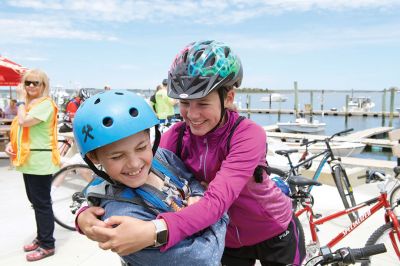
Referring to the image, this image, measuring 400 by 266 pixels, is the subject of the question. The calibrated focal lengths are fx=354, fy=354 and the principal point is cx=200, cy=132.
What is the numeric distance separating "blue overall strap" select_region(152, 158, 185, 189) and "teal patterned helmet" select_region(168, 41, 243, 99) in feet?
1.03

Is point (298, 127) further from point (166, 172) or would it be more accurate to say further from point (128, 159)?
point (128, 159)

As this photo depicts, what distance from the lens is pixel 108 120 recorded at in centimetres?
131

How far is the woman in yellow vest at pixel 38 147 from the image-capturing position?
12.2 feet

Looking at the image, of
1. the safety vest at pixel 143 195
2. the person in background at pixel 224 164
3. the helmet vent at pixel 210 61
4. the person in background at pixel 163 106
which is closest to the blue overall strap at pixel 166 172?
the safety vest at pixel 143 195

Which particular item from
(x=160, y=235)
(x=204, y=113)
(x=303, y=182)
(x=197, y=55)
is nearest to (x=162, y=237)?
(x=160, y=235)

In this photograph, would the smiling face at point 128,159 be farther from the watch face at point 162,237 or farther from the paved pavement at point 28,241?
the paved pavement at point 28,241

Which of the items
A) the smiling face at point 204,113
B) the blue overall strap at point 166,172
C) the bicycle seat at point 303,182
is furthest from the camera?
the bicycle seat at point 303,182

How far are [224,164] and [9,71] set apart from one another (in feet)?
30.5

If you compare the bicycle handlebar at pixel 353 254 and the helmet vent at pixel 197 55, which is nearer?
the bicycle handlebar at pixel 353 254

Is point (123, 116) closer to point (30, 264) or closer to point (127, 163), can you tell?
point (127, 163)

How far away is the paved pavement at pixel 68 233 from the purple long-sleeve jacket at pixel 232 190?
102 inches

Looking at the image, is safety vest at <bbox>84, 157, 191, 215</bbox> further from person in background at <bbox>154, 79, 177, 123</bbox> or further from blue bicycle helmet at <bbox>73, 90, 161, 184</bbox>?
person in background at <bbox>154, 79, 177, 123</bbox>

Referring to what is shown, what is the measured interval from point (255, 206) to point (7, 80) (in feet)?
34.1

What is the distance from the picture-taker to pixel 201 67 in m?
1.59
